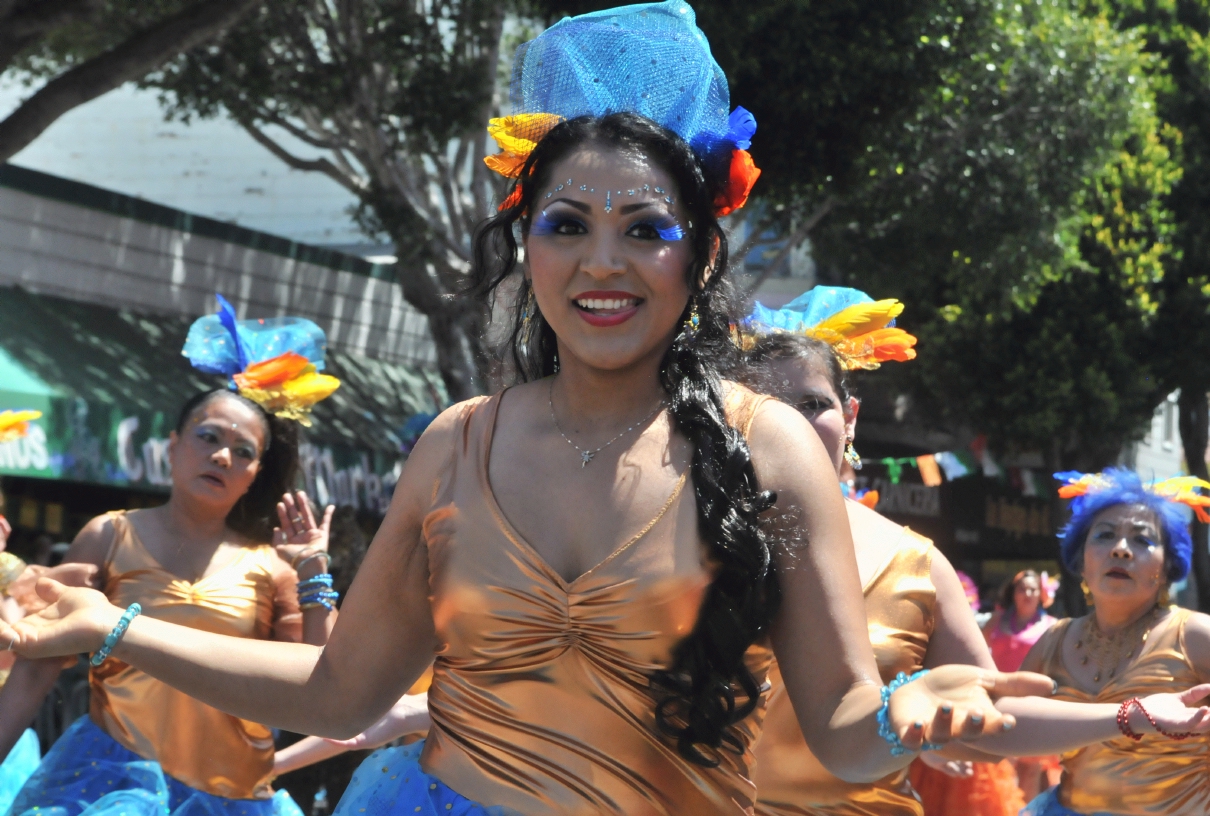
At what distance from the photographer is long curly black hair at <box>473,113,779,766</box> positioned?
2053 mm

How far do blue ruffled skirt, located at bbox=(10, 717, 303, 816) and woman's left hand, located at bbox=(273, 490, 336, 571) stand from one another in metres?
0.79

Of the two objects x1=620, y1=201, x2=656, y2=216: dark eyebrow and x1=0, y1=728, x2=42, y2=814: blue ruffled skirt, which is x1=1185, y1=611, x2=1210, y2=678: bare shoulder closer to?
x1=620, y1=201, x2=656, y2=216: dark eyebrow

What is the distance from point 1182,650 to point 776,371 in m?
2.39

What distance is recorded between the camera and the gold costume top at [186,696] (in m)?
4.70

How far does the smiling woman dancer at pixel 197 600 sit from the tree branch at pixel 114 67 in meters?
3.46

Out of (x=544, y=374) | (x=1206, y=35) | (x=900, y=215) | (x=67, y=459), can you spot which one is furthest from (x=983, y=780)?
(x=1206, y=35)

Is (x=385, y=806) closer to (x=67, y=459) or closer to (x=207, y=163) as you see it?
(x=67, y=459)

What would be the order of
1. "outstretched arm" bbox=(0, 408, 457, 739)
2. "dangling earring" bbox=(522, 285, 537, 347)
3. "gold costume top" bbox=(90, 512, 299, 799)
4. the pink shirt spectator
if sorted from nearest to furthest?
"outstretched arm" bbox=(0, 408, 457, 739) → "dangling earring" bbox=(522, 285, 537, 347) → "gold costume top" bbox=(90, 512, 299, 799) → the pink shirt spectator

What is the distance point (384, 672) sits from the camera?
90.2 inches

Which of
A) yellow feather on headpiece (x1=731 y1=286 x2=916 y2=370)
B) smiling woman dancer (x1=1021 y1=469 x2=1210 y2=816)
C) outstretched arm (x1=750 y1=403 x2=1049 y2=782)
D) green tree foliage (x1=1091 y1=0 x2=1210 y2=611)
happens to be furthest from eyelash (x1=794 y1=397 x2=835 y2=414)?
green tree foliage (x1=1091 y1=0 x2=1210 y2=611)

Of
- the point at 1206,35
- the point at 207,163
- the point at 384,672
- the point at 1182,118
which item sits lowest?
the point at 384,672

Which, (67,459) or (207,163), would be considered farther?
(207,163)

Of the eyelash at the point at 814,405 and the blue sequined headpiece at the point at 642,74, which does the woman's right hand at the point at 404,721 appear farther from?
the blue sequined headpiece at the point at 642,74

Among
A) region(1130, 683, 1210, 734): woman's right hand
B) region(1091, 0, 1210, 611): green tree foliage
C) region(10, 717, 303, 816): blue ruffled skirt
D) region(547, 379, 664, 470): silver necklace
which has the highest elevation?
region(1091, 0, 1210, 611): green tree foliage
